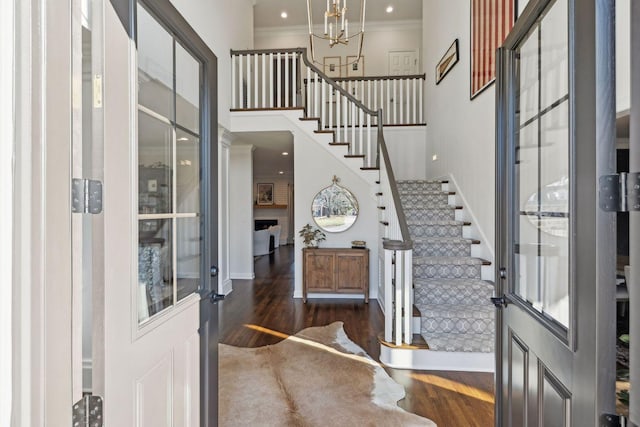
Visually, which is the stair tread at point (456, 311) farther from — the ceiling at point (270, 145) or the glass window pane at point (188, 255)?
the ceiling at point (270, 145)

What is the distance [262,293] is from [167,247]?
13.1 ft

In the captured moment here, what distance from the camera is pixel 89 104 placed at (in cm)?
92

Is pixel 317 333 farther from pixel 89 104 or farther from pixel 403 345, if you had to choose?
pixel 89 104

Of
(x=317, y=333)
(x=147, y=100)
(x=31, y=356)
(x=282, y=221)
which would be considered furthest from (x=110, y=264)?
(x=282, y=221)

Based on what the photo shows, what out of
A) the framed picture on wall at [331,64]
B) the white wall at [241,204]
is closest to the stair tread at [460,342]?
the white wall at [241,204]

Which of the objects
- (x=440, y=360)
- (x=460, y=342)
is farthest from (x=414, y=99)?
(x=440, y=360)

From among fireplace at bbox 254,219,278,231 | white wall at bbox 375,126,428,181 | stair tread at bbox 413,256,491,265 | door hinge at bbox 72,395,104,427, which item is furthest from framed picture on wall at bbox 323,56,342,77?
door hinge at bbox 72,395,104,427

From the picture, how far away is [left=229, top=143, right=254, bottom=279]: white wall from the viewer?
19.8 feet

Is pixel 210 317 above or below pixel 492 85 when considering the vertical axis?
below

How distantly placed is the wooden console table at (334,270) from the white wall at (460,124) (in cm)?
159

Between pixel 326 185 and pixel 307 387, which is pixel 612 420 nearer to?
pixel 307 387

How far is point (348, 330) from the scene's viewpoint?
362cm

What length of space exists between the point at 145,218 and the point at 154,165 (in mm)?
213

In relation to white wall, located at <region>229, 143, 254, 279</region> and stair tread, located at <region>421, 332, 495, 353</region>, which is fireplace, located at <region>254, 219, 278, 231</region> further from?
stair tread, located at <region>421, 332, 495, 353</region>
